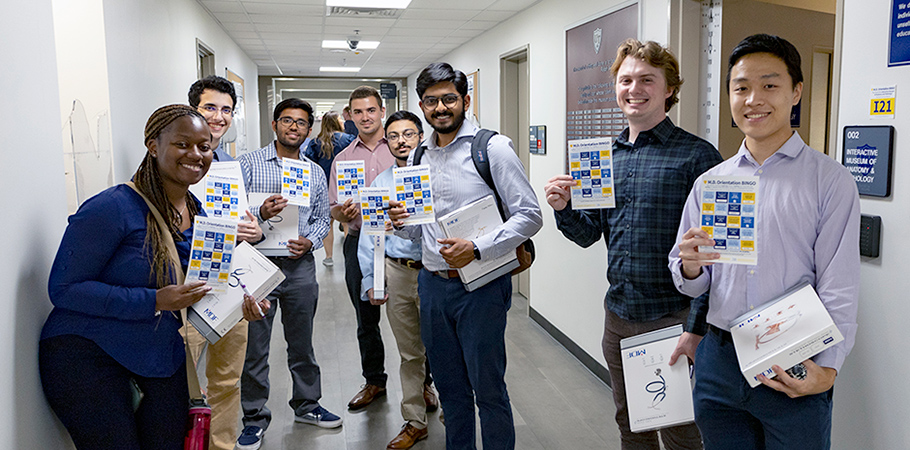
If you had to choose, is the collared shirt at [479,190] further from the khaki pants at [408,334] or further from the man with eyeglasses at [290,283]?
the man with eyeglasses at [290,283]

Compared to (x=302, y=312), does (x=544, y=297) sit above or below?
below

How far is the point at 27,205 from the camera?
1.55 m

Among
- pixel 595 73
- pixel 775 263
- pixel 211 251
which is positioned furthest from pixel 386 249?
pixel 775 263

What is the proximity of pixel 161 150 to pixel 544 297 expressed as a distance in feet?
11.5

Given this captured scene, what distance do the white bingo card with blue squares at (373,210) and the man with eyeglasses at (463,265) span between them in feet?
0.66

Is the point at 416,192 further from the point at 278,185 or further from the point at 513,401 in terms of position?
the point at 513,401

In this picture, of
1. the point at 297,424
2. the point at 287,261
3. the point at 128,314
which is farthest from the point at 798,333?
the point at 297,424

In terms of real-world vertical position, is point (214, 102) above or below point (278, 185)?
above

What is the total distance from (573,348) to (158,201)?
3090mm

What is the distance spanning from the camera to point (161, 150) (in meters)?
1.69

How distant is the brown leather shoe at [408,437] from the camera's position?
287cm

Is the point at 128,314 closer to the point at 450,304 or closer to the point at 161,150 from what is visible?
the point at 161,150

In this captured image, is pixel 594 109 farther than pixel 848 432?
Yes

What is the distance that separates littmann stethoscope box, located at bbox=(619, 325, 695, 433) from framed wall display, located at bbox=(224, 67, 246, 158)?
185 inches
